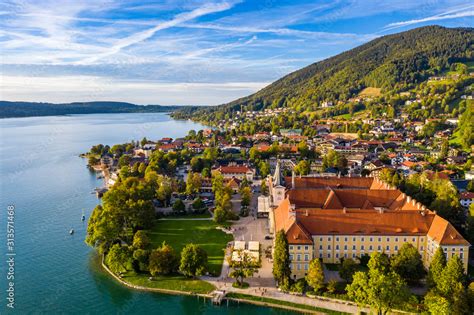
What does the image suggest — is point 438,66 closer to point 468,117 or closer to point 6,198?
point 468,117

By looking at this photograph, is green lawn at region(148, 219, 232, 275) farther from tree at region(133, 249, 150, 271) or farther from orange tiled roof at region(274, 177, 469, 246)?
orange tiled roof at region(274, 177, 469, 246)

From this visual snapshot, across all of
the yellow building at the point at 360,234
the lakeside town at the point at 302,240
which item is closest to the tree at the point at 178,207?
the lakeside town at the point at 302,240

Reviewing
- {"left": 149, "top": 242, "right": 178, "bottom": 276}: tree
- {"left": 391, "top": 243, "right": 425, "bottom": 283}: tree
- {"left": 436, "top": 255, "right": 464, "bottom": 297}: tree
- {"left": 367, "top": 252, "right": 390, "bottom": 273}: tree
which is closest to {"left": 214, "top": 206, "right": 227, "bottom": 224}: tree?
{"left": 149, "top": 242, "right": 178, "bottom": 276}: tree

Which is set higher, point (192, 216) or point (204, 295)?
point (192, 216)

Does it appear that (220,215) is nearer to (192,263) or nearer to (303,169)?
(192,263)

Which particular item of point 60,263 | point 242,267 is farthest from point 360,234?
point 60,263

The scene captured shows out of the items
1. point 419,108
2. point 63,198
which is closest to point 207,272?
point 63,198

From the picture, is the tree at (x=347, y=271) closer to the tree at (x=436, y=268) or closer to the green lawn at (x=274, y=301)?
the green lawn at (x=274, y=301)
